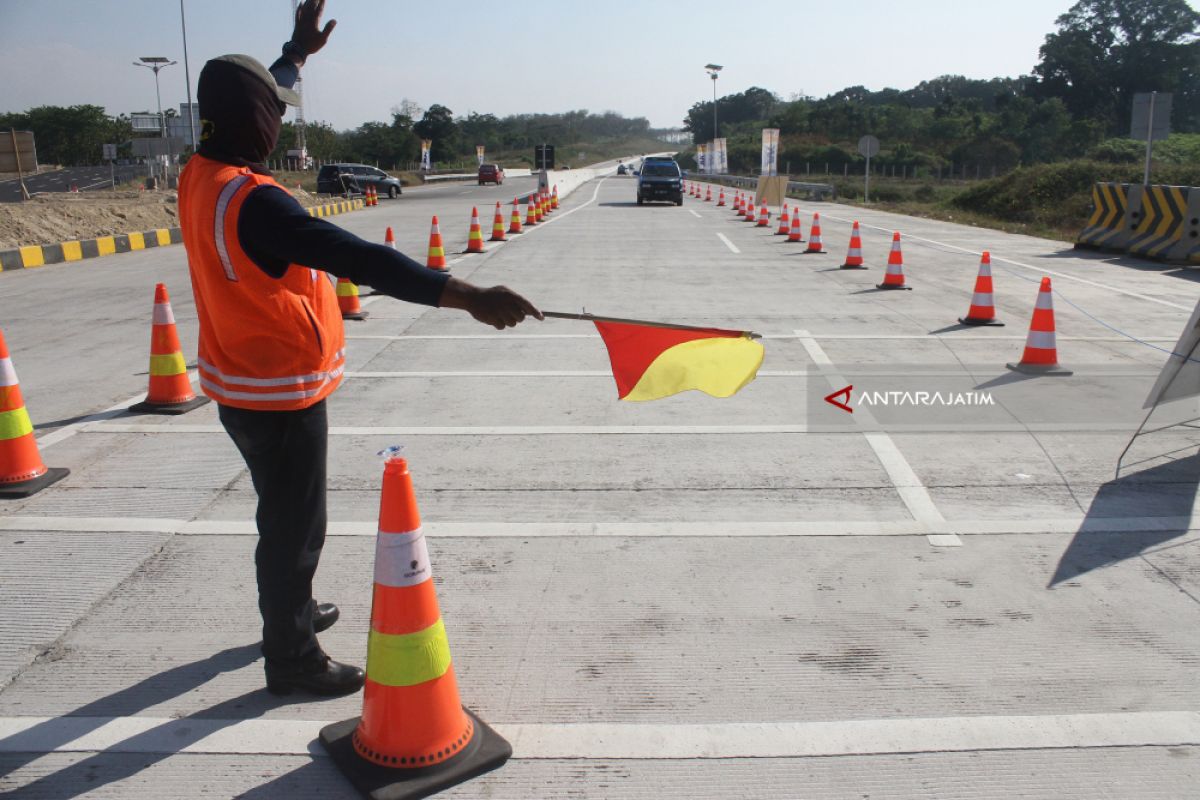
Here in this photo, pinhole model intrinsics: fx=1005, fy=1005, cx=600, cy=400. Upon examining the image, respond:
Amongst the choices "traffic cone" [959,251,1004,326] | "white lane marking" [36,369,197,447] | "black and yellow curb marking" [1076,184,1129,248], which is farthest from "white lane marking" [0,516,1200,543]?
"black and yellow curb marking" [1076,184,1129,248]

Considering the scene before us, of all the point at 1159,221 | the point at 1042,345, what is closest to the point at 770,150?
the point at 1159,221

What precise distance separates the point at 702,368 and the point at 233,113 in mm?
1927

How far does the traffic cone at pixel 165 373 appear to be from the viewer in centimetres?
713

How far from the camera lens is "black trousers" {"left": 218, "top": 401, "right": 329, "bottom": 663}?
10.5 feet

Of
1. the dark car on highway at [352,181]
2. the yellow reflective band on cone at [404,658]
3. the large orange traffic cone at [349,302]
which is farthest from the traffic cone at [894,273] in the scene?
the dark car on highway at [352,181]

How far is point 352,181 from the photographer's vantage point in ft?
147

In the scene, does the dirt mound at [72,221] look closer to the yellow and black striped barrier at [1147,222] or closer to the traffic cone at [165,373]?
the traffic cone at [165,373]

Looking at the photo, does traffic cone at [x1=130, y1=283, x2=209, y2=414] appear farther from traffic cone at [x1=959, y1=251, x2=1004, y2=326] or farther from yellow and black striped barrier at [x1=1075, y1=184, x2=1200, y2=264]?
yellow and black striped barrier at [x1=1075, y1=184, x2=1200, y2=264]

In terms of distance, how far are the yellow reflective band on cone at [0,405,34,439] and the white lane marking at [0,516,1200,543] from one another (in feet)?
2.04

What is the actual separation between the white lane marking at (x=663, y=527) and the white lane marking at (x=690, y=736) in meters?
1.65

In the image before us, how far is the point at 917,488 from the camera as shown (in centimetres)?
556

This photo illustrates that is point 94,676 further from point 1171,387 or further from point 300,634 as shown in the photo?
point 1171,387

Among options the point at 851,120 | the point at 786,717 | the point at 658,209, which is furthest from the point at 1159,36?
the point at 786,717

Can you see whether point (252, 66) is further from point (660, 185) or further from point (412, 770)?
point (660, 185)
